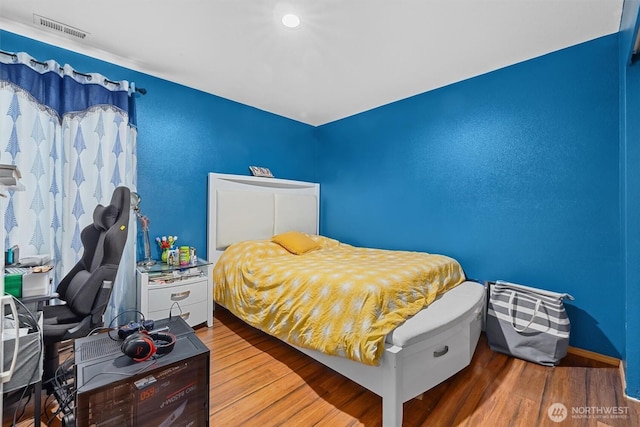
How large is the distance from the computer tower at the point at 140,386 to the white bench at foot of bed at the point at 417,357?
32.6 inches

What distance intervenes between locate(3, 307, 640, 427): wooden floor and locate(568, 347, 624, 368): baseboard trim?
54 millimetres

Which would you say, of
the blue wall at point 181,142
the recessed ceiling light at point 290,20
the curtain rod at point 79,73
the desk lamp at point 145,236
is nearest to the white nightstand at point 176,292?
the desk lamp at point 145,236

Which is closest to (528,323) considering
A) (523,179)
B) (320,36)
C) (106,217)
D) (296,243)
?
(523,179)

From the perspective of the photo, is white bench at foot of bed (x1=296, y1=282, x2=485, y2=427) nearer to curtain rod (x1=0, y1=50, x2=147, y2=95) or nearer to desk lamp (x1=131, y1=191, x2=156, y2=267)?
desk lamp (x1=131, y1=191, x2=156, y2=267)

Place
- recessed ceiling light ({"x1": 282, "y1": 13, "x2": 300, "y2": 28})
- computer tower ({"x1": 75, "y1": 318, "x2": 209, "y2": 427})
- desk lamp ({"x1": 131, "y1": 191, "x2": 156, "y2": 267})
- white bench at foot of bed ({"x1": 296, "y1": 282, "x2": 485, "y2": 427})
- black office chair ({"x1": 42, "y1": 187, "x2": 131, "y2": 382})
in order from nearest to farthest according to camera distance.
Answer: computer tower ({"x1": 75, "y1": 318, "x2": 209, "y2": 427}), white bench at foot of bed ({"x1": 296, "y1": 282, "x2": 485, "y2": 427}), black office chair ({"x1": 42, "y1": 187, "x2": 131, "y2": 382}), recessed ceiling light ({"x1": 282, "y1": 13, "x2": 300, "y2": 28}), desk lamp ({"x1": 131, "y1": 191, "x2": 156, "y2": 267})

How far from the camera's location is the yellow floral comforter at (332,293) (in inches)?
62.5

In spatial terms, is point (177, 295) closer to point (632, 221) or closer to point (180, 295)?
point (180, 295)

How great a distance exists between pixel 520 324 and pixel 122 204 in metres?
2.98

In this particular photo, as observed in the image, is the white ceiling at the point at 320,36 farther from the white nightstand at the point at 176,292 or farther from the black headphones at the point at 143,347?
the black headphones at the point at 143,347

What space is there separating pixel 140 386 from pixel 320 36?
2.40m

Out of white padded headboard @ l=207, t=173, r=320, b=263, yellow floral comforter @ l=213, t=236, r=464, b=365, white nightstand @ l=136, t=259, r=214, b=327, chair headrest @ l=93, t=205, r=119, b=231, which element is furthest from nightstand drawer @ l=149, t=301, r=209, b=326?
chair headrest @ l=93, t=205, r=119, b=231

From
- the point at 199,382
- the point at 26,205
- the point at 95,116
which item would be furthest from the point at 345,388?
the point at 95,116

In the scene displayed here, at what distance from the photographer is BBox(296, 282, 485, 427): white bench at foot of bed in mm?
1430

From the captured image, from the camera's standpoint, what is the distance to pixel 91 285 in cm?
159
